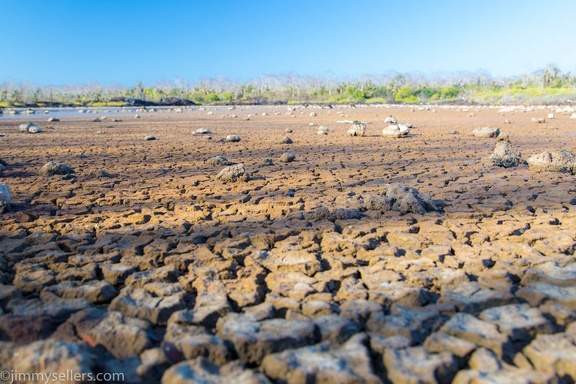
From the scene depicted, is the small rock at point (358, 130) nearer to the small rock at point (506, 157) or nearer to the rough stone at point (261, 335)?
the small rock at point (506, 157)

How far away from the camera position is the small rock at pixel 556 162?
24.2 ft

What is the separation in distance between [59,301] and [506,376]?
265 centimetres

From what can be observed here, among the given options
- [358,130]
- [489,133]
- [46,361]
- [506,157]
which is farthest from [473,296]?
[489,133]

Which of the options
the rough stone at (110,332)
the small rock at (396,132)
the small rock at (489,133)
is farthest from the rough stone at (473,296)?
the small rock at (489,133)

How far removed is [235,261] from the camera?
380 centimetres

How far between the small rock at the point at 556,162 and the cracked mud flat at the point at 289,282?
1.69ft

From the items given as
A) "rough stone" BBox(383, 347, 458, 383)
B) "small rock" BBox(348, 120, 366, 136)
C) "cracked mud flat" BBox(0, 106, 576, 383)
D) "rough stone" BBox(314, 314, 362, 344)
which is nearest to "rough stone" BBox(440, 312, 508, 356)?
"cracked mud flat" BBox(0, 106, 576, 383)

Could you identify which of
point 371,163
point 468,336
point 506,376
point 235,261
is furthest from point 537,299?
point 371,163

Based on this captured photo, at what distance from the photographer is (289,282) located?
3.34m

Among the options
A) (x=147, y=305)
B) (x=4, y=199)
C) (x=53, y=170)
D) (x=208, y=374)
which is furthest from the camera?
(x=53, y=170)

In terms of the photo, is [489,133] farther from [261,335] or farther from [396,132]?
[261,335]

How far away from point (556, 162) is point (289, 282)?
6.02 metres

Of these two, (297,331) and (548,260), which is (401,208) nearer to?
(548,260)

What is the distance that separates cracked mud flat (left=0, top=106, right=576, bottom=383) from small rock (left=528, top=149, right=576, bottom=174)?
516 mm
